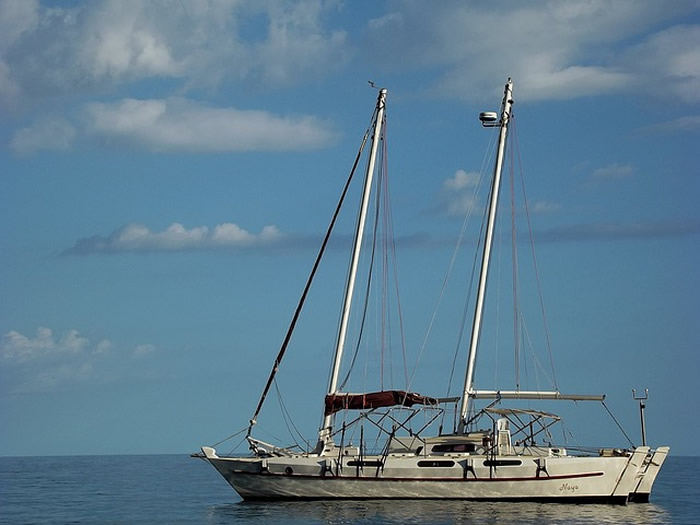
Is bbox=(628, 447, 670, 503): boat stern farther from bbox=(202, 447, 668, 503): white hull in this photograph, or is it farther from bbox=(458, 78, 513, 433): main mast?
bbox=(458, 78, 513, 433): main mast

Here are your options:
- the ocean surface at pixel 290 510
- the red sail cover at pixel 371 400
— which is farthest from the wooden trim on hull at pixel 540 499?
the red sail cover at pixel 371 400

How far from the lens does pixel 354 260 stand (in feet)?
224

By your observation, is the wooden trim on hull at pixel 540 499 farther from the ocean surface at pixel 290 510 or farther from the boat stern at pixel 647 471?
the boat stern at pixel 647 471

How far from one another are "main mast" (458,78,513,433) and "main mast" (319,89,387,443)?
668cm

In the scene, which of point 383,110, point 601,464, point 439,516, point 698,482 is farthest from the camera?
point 698,482

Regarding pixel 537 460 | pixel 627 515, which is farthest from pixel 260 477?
pixel 627 515

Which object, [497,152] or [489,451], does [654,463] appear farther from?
[497,152]

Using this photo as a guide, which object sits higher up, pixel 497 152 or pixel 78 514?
pixel 497 152

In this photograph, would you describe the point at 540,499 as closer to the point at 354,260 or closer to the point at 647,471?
the point at 647,471

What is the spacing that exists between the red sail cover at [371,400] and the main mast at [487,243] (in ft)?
10.7

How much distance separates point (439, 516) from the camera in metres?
59.7

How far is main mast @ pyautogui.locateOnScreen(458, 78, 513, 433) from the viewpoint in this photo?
68.5 m

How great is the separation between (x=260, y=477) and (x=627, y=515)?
1985 cm

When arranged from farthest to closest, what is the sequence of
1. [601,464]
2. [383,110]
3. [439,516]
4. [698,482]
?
[698,482] → [383,110] → [601,464] → [439,516]
